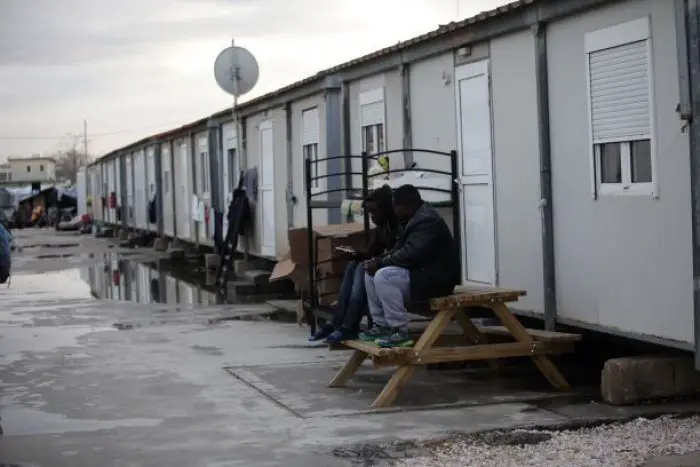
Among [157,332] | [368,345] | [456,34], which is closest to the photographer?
[368,345]

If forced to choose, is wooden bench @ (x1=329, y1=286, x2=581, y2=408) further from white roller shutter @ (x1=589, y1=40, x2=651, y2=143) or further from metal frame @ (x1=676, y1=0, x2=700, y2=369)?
metal frame @ (x1=676, y1=0, x2=700, y2=369)

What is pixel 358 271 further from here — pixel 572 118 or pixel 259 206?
pixel 259 206

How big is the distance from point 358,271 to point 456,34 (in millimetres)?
3227

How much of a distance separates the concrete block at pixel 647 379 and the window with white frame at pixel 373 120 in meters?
5.96

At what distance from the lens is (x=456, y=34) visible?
11352 mm

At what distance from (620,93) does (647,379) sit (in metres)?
2.12

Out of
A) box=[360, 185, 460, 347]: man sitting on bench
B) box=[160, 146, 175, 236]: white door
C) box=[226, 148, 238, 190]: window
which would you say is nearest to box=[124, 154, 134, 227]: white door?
box=[160, 146, 175, 236]: white door

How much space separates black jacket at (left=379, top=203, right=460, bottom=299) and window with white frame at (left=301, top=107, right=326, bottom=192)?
7.49 metres

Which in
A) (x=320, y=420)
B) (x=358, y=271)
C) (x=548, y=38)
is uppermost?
(x=548, y=38)

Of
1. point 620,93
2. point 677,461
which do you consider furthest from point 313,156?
point 677,461

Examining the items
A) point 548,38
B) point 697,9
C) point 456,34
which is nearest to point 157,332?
point 456,34

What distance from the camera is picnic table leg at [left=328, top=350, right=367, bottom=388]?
9469 mm

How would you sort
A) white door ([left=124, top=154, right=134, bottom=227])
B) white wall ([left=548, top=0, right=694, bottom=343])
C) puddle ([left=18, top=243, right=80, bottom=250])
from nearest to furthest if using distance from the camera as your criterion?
white wall ([left=548, top=0, right=694, bottom=343]) < puddle ([left=18, top=243, right=80, bottom=250]) < white door ([left=124, top=154, right=134, bottom=227])

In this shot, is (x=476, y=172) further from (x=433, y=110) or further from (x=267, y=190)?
(x=267, y=190)
